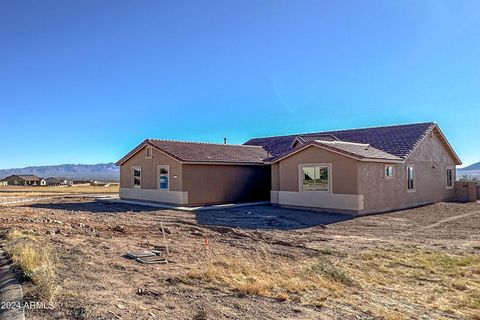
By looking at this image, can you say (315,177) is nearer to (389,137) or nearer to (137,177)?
(389,137)

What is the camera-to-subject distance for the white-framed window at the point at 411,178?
21052 millimetres

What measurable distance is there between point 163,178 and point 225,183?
3.47m

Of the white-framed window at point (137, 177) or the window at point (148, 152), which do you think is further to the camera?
the white-framed window at point (137, 177)

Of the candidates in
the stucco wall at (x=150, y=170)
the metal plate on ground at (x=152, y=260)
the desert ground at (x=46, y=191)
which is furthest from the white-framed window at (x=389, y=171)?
the desert ground at (x=46, y=191)

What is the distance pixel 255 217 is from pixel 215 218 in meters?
1.66

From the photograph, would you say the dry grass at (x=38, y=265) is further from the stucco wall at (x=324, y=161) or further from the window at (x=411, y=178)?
the window at (x=411, y=178)

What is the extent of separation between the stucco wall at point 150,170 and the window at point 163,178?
0.92ft

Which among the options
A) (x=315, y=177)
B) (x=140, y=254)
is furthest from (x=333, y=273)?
(x=315, y=177)

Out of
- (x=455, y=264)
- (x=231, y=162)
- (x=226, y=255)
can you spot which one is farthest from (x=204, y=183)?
(x=455, y=264)

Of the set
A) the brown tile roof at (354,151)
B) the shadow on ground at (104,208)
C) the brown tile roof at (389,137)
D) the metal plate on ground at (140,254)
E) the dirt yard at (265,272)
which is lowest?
the dirt yard at (265,272)

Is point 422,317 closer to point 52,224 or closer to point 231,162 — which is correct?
point 52,224

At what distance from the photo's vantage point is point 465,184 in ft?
84.4

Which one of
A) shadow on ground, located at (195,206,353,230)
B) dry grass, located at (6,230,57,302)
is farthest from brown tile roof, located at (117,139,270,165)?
dry grass, located at (6,230,57,302)

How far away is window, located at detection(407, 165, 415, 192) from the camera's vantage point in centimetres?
2106
